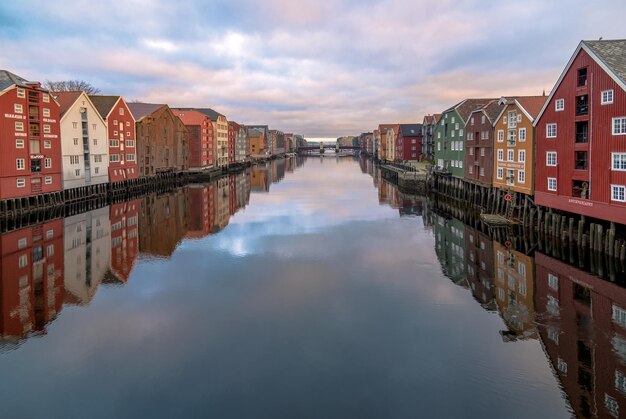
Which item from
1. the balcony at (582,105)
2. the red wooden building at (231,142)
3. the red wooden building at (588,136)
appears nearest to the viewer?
the red wooden building at (588,136)

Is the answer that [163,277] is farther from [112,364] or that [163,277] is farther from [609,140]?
[609,140]

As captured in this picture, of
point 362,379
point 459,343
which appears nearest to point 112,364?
point 362,379

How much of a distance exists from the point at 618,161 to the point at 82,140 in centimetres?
5120

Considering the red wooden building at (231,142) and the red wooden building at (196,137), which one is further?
the red wooden building at (231,142)

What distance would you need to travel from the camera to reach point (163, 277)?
22953 millimetres

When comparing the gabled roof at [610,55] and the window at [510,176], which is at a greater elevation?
the gabled roof at [610,55]

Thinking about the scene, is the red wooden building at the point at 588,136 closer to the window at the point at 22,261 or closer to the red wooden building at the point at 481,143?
the red wooden building at the point at 481,143

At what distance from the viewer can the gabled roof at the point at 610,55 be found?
79.2 ft

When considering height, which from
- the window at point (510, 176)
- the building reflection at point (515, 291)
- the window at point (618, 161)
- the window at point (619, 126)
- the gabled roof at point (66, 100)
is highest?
the gabled roof at point (66, 100)

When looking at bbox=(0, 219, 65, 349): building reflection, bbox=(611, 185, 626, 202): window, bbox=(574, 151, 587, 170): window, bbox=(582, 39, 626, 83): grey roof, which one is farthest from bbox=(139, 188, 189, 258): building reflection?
bbox=(582, 39, 626, 83): grey roof

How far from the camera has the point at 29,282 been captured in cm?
2150

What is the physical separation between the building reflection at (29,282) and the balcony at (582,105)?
2901 centimetres

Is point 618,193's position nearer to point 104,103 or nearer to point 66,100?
point 66,100

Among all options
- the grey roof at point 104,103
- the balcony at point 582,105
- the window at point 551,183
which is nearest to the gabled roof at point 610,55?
the balcony at point 582,105
